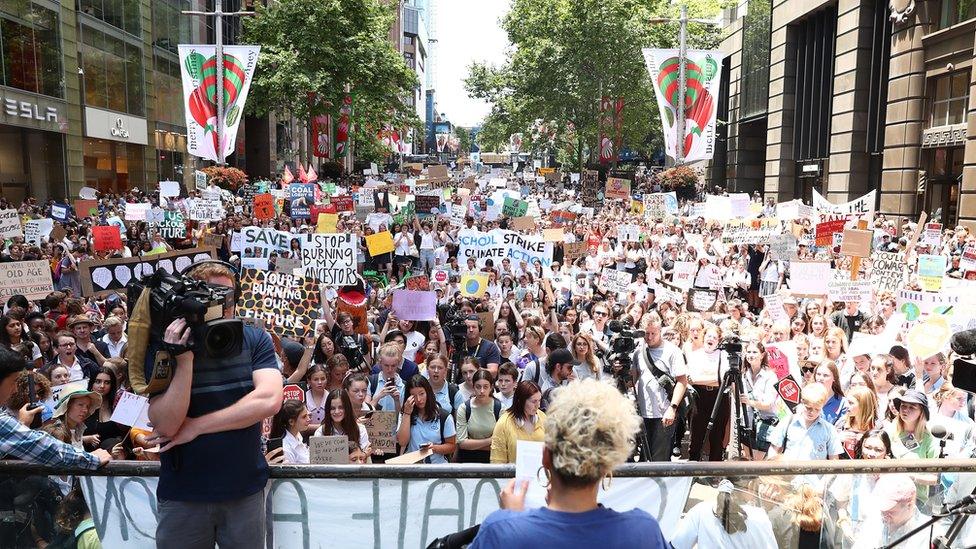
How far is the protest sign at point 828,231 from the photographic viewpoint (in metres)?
17.6

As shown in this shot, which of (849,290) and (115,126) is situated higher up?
(115,126)

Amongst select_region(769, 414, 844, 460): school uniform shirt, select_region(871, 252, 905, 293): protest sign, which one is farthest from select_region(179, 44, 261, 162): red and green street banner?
select_region(769, 414, 844, 460): school uniform shirt

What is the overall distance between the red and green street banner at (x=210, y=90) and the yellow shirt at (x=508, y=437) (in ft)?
54.4

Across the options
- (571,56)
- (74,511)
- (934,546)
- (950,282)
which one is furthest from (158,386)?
(571,56)

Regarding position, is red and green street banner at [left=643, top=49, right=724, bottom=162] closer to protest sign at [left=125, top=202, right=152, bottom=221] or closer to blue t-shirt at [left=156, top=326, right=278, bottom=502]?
protest sign at [left=125, top=202, right=152, bottom=221]

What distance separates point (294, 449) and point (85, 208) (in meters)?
17.4

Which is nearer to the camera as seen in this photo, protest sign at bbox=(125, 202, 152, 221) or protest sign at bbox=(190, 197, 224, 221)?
protest sign at bbox=(125, 202, 152, 221)

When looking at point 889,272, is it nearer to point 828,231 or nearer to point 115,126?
point 828,231

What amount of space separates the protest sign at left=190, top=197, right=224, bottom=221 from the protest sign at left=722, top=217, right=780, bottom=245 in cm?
1315

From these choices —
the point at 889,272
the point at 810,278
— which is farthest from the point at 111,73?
the point at 889,272

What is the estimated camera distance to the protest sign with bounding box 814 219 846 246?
1756cm

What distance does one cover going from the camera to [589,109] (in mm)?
49625

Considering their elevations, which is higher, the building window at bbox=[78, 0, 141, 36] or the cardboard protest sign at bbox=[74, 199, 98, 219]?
the building window at bbox=[78, 0, 141, 36]

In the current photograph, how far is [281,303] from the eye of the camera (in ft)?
31.3
